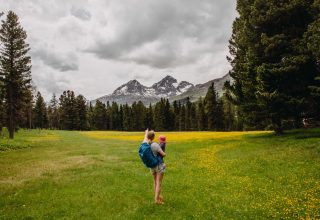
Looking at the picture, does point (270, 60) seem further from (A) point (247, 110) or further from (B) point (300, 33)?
(A) point (247, 110)

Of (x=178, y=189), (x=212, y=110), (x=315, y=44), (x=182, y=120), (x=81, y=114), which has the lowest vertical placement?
(x=178, y=189)

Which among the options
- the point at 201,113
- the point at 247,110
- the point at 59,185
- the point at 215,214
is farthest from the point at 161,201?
the point at 201,113

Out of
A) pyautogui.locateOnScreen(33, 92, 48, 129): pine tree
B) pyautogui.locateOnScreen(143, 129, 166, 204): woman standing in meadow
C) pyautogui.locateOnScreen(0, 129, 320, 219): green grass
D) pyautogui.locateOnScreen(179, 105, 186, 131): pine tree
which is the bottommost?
pyautogui.locateOnScreen(0, 129, 320, 219): green grass

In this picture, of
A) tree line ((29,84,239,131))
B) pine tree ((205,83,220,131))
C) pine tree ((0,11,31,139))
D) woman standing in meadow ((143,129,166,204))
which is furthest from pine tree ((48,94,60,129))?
woman standing in meadow ((143,129,166,204))

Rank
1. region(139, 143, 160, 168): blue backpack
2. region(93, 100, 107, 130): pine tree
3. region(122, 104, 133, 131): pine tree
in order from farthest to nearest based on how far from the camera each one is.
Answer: region(93, 100, 107, 130): pine tree, region(122, 104, 133, 131): pine tree, region(139, 143, 160, 168): blue backpack

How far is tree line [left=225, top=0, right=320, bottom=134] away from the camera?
101 ft

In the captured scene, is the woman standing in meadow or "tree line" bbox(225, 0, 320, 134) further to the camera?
"tree line" bbox(225, 0, 320, 134)

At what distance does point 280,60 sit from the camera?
110ft

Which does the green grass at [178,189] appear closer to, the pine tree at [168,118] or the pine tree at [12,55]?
the pine tree at [12,55]

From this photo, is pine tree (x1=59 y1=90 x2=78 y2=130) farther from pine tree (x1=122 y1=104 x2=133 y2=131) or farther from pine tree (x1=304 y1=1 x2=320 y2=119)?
pine tree (x1=304 y1=1 x2=320 y2=119)

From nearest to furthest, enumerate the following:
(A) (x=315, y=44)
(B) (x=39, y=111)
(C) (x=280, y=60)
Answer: (A) (x=315, y=44) < (C) (x=280, y=60) < (B) (x=39, y=111)

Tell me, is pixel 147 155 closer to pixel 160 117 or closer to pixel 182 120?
pixel 160 117

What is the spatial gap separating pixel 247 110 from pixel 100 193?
82.7 ft

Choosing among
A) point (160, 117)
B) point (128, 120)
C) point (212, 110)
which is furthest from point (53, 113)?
point (212, 110)
